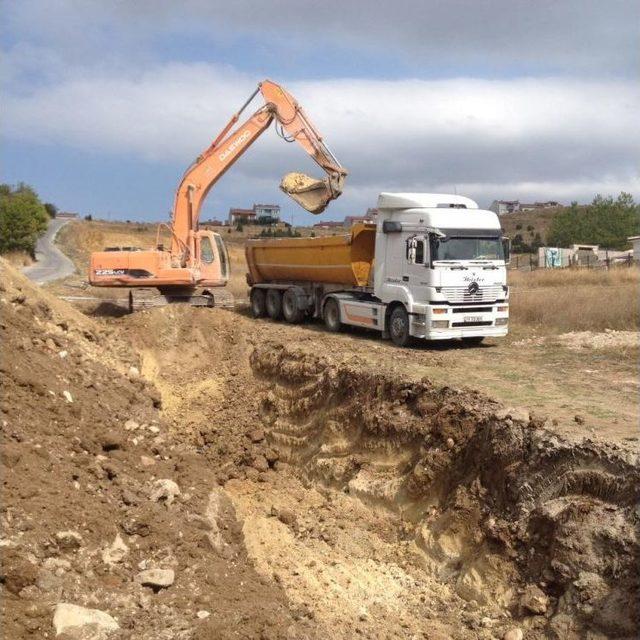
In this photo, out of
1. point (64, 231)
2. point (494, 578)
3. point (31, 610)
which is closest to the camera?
point (31, 610)

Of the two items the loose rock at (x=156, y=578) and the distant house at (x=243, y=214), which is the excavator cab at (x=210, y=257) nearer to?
the loose rock at (x=156, y=578)

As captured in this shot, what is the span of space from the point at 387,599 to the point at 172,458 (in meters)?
3.30

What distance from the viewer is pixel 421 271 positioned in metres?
14.1

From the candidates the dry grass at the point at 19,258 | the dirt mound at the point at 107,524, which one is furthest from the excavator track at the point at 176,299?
the dry grass at the point at 19,258

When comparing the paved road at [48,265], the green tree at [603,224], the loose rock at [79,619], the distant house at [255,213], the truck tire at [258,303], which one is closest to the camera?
the loose rock at [79,619]

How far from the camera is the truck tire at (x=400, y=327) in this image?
47.4 ft

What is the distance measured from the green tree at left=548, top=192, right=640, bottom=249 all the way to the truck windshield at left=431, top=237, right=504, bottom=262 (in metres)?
45.3

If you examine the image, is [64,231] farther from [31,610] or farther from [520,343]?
[31,610]

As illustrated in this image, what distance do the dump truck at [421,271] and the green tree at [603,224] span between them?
45.1 meters

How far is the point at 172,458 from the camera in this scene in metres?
9.23

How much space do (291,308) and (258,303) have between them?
1991 millimetres

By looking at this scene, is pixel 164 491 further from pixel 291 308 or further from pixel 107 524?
pixel 291 308

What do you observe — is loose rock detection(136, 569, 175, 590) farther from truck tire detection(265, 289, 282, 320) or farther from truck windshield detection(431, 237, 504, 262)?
truck tire detection(265, 289, 282, 320)

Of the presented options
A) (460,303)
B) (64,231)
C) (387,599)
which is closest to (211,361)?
(460,303)
